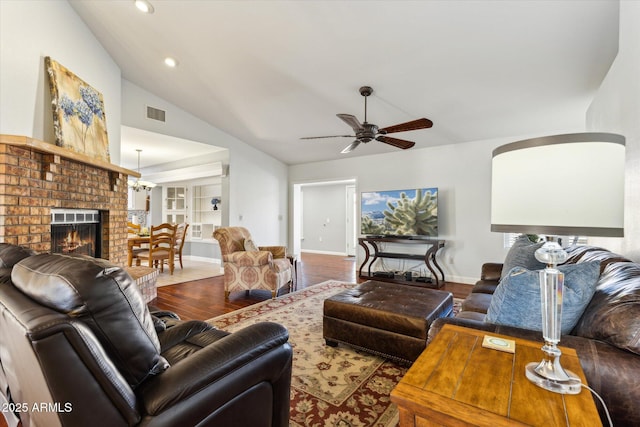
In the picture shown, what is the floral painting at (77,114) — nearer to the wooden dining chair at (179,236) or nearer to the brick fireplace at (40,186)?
the brick fireplace at (40,186)

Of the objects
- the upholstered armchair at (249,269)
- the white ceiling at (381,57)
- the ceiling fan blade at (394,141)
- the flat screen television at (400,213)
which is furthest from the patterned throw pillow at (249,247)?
the flat screen television at (400,213)

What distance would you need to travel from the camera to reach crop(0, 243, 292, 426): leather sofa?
0.69 meters

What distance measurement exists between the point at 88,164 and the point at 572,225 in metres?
4.02

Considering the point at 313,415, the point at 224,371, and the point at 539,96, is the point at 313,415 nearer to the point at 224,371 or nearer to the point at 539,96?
the point at 224,371

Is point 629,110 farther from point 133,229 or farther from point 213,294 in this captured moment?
point 133,229

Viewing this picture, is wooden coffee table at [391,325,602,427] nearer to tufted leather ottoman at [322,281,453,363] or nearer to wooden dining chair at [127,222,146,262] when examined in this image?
tufted leather ottoman at [322,281,453,363]

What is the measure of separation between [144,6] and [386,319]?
361 centimetres

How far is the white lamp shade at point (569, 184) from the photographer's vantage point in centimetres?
79

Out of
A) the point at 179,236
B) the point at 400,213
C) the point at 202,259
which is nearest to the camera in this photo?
the point at 400,213

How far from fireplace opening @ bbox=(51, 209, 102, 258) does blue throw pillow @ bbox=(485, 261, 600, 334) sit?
3746 millimetres

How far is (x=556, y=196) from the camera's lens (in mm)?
826

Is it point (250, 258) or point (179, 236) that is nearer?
point (250, 258)

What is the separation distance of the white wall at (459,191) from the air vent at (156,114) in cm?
395

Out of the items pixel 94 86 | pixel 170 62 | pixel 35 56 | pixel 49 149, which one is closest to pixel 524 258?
pixel 49 149
